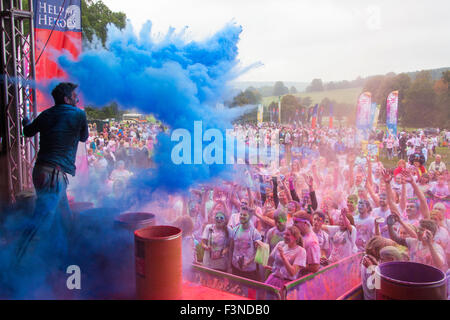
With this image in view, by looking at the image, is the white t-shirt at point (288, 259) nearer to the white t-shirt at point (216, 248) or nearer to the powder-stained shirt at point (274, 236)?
the powder-stained shirt at point (274, 236)

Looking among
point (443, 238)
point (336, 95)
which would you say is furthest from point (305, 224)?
point (336, 95)

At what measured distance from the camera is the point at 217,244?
465 cm

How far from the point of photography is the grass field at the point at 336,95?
9975mm

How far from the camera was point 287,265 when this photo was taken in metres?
3.81

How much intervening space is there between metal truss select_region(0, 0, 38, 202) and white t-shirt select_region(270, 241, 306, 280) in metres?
3.64

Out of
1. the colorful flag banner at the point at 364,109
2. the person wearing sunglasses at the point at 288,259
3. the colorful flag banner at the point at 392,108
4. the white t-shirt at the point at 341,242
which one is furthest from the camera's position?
the colorful flag banner at the point at 392,108

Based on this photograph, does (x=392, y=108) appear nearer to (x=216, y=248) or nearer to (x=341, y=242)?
(x=341, y=242)

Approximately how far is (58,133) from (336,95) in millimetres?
10226

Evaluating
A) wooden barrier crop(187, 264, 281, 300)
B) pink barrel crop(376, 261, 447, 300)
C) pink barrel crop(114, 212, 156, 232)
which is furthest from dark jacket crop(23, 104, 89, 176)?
pink barrel crop(376, 261, 447, 300)

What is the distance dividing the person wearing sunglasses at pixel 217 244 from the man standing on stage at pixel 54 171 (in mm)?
1920

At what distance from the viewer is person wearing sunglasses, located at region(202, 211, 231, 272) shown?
15.1ft

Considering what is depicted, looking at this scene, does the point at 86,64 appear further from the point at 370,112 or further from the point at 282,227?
the point at 370,112

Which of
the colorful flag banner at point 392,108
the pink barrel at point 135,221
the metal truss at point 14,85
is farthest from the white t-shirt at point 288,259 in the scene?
the colorful flag banner at point 392,108
